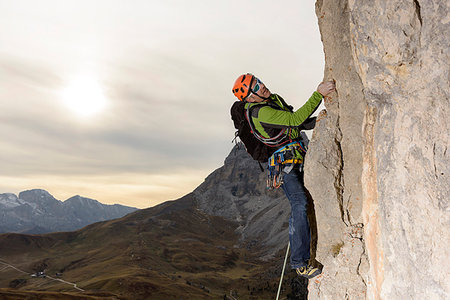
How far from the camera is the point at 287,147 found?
662cm

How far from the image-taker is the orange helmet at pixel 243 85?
6387 millimetres

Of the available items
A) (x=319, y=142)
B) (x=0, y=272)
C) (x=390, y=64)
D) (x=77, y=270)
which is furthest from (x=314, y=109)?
(x=0, y=272)

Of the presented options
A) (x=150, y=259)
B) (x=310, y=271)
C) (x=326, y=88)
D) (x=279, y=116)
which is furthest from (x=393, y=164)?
(x=150, y=259)

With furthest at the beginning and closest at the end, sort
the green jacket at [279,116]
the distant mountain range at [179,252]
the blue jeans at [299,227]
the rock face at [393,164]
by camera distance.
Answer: the distant mountain range at [179,252] < the blue jeans at [299,227] < the green jacket at [279,116] < the rock face at [393,164]

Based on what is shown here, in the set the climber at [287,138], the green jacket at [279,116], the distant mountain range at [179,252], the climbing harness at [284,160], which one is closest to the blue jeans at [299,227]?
the climber at [287,138]

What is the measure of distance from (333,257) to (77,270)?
269 ft

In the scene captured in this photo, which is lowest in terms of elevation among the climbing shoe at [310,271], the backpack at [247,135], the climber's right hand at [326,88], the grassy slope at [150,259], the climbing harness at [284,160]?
the grassy slope at [150,259]

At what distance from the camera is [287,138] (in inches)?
260

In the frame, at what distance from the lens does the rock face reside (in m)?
3.67

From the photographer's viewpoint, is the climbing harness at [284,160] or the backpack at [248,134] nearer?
the climbing harness at [284,160]

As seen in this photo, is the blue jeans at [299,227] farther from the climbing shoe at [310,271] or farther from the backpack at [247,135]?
the backpack at [247,135]

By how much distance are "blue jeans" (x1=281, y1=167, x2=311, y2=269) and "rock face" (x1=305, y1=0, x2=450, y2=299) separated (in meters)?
0.43

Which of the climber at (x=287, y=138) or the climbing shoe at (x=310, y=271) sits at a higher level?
the climber at (x=287, y=138)

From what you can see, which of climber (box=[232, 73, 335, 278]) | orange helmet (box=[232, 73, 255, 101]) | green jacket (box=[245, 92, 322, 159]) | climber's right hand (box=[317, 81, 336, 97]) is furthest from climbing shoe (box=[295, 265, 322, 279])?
orange helmet (box=[232, 73, 255, 101])
